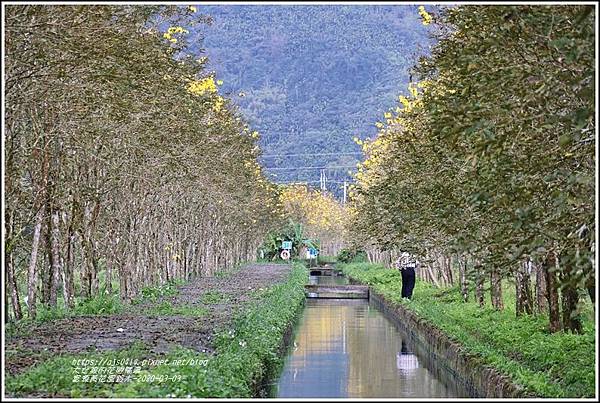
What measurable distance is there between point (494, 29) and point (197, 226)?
34.4 m

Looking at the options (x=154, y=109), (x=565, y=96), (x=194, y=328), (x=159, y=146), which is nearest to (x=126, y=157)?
(x=159, y=146)

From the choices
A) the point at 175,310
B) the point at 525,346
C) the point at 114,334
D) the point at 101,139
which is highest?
the point at 101,139

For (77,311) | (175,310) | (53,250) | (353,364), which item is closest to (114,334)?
(53,250)

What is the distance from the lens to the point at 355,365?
22359mm

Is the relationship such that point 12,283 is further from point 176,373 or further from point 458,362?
point 176,373

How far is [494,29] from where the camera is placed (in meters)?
12.0

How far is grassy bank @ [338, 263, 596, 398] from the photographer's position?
1302 centimetres

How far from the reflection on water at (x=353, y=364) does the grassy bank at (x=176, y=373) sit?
1270 millimetres

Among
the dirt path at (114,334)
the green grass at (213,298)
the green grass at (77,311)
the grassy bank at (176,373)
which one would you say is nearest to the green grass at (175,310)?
the dirt path at (114,334)

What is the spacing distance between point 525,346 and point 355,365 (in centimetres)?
609

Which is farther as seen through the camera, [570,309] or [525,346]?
[525,346]

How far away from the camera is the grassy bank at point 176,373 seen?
33.3 feet

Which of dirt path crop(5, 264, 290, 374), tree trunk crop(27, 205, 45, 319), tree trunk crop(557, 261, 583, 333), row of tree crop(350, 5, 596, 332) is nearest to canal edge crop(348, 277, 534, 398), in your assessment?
tree trunk crop(557, 261, 583, 333)

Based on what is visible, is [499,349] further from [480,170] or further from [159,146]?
[159,146]
